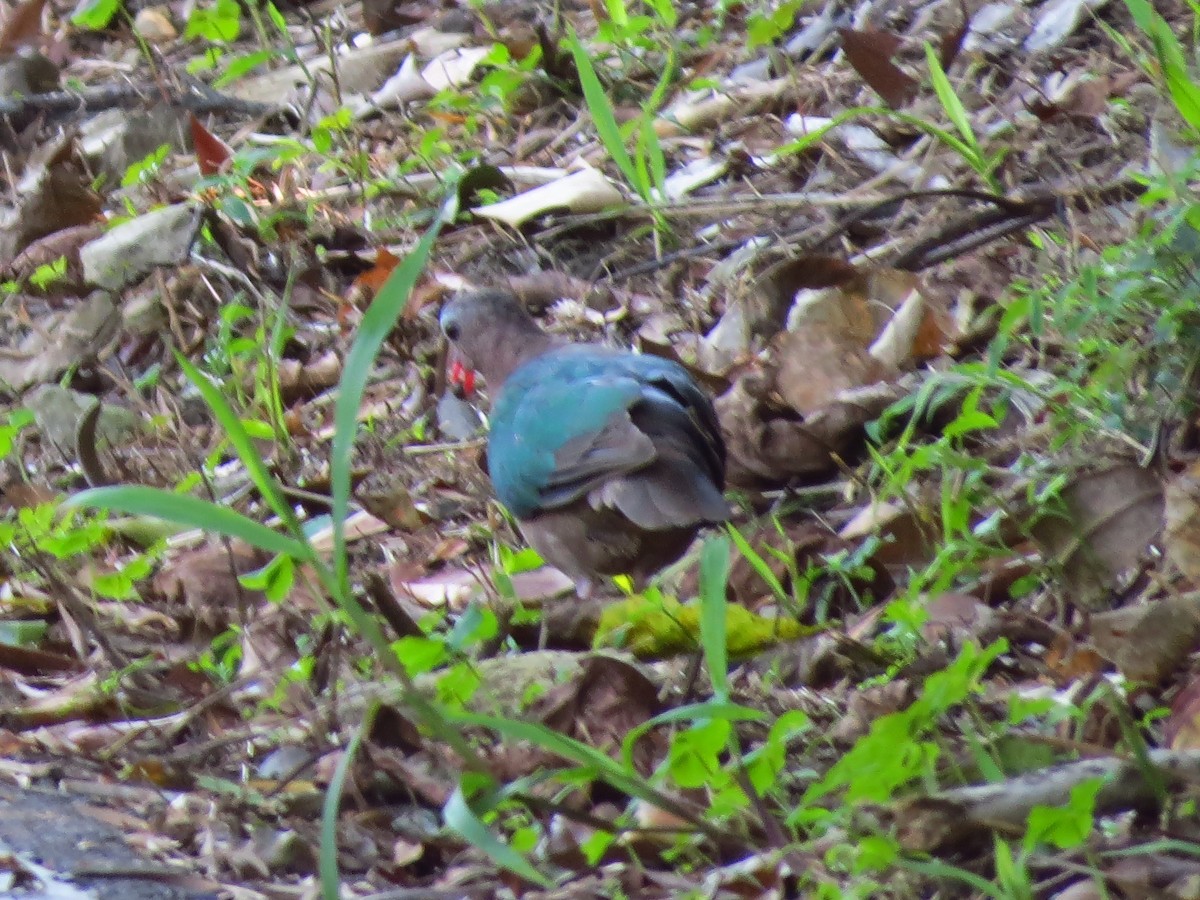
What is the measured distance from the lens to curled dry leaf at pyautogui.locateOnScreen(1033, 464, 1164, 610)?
Answer: 2834mm

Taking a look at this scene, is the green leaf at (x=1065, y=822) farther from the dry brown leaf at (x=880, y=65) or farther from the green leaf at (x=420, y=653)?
the dry brown leaf at (x=880, y=65)

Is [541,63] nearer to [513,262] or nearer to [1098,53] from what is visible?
[513,262]

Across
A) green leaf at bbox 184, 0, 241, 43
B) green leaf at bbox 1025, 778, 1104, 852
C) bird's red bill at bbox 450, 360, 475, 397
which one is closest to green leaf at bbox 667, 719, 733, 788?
green leaf at bbox 1025, 778, 1104, 852

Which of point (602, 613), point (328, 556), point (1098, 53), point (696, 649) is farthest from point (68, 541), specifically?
point (1098, 53)

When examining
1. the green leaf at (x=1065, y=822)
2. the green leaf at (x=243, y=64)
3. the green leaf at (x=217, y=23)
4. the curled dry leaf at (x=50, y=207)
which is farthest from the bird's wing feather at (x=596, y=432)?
the green leaf at (x=217, y=23)

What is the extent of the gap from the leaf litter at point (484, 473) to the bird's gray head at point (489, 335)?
0.65ft

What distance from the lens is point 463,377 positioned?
4578 mm

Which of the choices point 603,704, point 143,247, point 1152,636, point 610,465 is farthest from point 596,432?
point 143,247

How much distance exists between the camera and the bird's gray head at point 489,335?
14.6 ft

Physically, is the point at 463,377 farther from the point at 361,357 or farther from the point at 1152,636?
the point at 361,357

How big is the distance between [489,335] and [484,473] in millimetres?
387

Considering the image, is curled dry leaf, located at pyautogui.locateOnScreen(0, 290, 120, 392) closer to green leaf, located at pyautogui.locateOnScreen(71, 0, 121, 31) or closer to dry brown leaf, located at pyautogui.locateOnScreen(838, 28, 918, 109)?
green leaf, located at pyautogui.locateOnScreen(71, 0, 121, 31)

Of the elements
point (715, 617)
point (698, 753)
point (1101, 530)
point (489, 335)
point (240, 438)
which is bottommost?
point (489, 335)

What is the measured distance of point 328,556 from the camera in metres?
3.99
